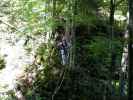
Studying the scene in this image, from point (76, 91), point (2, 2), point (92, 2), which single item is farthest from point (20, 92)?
point (2, 2)

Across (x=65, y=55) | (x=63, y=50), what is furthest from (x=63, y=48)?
(x=65, y=55)

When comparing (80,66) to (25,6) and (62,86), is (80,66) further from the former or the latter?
(25,6)

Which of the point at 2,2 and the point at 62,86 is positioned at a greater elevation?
the point at 2,2

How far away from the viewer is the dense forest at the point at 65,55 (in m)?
4.97

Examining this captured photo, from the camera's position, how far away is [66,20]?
5336 millimetres

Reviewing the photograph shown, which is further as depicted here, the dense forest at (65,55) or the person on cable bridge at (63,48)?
the person on cable bridge at (63,48)

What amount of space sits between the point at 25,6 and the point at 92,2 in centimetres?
196

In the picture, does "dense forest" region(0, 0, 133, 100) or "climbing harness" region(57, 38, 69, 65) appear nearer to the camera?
"dense forest" region(0, 0, 133, 100)

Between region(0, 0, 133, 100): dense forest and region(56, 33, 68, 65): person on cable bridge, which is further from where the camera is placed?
region(56, 33, 68, 65): person on cable bridge

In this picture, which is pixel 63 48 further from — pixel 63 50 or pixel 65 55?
pixel 65 55

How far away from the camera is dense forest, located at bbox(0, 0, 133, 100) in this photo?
4970 mm

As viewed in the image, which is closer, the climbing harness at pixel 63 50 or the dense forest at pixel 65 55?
the dense forest at pixel 65 55

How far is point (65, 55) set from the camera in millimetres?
6094

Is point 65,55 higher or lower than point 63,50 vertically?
lower
